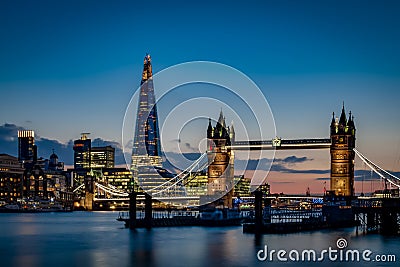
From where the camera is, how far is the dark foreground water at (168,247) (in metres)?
45.2

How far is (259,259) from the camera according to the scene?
151 feet

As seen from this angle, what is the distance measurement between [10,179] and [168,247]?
10185 centimetres

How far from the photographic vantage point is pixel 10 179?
14825 cm

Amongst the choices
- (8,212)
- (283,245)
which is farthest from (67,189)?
(283,245)

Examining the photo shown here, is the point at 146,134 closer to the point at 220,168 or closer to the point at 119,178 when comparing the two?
the point at 119,178

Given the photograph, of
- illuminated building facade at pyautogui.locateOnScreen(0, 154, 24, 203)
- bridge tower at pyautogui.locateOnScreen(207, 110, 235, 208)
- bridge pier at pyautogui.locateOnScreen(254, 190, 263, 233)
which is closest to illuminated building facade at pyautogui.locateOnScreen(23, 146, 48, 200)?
illuminated building facade at pyautogui.locateOnScreen(0, 154, 24, 203)

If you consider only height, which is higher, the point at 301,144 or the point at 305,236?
the point at 301,144

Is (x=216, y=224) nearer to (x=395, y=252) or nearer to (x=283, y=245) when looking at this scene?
(x=283, y=245)

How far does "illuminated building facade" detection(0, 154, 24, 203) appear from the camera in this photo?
479 ft

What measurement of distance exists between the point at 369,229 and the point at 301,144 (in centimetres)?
3142

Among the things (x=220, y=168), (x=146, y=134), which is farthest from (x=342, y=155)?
(x=146, y=134)
